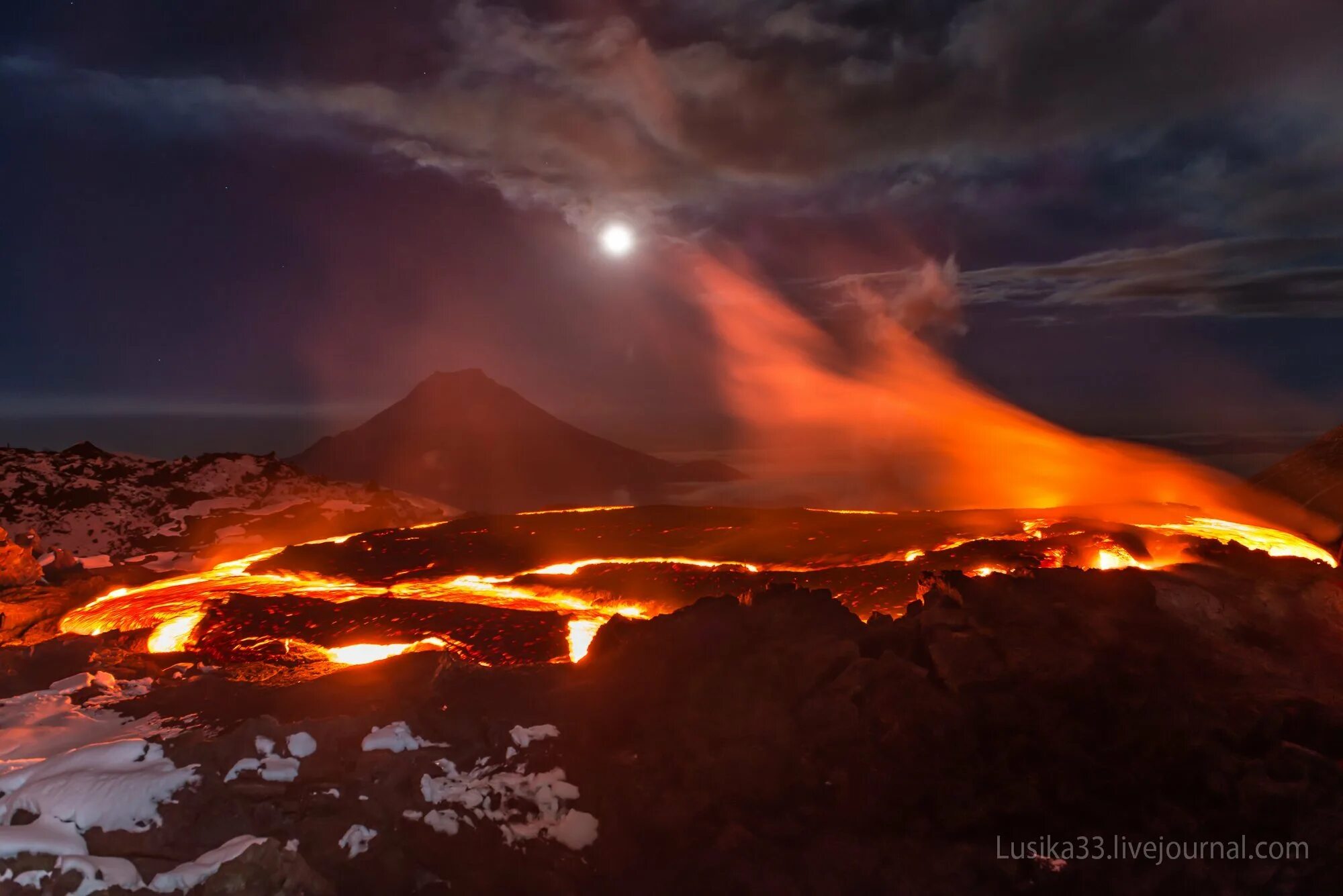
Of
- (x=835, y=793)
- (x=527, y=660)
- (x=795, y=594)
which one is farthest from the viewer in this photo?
(x=527, y=660)

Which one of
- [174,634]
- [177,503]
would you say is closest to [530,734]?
[174,634]

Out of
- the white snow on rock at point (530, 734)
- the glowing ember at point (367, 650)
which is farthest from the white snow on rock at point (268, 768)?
the glowing ember at point (367, 650)

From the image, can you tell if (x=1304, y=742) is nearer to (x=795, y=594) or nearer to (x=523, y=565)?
(x=795, y=594)

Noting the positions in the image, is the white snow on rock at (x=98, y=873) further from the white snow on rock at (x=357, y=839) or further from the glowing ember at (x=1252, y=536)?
the glowing ember at (x=1252, y=536)

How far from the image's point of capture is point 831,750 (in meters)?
7.59

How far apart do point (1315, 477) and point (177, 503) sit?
93.9 feet

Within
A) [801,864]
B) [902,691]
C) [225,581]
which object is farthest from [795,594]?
[225,581]

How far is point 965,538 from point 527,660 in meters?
7.30

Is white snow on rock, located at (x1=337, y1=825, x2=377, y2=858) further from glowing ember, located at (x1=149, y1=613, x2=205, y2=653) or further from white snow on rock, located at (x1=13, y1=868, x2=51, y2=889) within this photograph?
glowing ember, located at (x1=149, y1=613, x2=205, y2=653)

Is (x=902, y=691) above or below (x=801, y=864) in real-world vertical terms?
above

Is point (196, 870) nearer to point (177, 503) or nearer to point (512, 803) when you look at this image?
point (512, 803)

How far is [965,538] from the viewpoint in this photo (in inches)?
519

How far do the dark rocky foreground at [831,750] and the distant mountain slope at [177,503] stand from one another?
13.0 meters

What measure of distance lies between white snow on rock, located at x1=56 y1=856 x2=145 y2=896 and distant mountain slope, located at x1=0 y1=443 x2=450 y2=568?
45.0 ft
